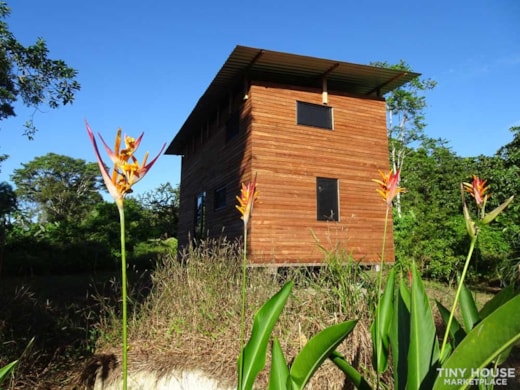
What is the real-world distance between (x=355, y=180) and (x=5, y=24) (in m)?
12.6

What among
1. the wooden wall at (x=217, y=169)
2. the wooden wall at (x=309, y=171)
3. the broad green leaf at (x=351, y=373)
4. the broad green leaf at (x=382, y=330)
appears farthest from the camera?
the wooden wall at (x=217, y=169)

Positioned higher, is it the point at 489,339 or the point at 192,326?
the point at 489,339

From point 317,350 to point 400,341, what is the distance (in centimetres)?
50

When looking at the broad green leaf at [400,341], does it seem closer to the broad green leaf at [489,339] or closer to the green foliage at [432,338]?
the green foliage at [432,338]

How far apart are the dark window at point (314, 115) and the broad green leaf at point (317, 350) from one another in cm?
1099

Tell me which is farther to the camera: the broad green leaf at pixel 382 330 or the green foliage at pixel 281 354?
the broad green leaf at pixel 382 330

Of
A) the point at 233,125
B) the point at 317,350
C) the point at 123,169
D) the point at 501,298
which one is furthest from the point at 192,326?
the point at 233,125

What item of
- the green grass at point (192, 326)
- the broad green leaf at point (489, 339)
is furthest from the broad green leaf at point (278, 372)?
the green grass at point (192, 326)

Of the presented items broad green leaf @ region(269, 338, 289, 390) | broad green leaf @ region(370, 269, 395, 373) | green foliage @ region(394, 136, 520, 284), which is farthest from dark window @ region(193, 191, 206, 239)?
broad green leaf @ region(269, 338, 289, 390)

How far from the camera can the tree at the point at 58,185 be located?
149 ft

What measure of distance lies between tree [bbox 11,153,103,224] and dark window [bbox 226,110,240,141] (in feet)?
119

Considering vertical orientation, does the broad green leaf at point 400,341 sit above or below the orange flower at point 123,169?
below

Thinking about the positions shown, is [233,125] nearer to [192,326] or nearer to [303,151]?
[303,151]

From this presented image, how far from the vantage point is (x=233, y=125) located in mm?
13555
